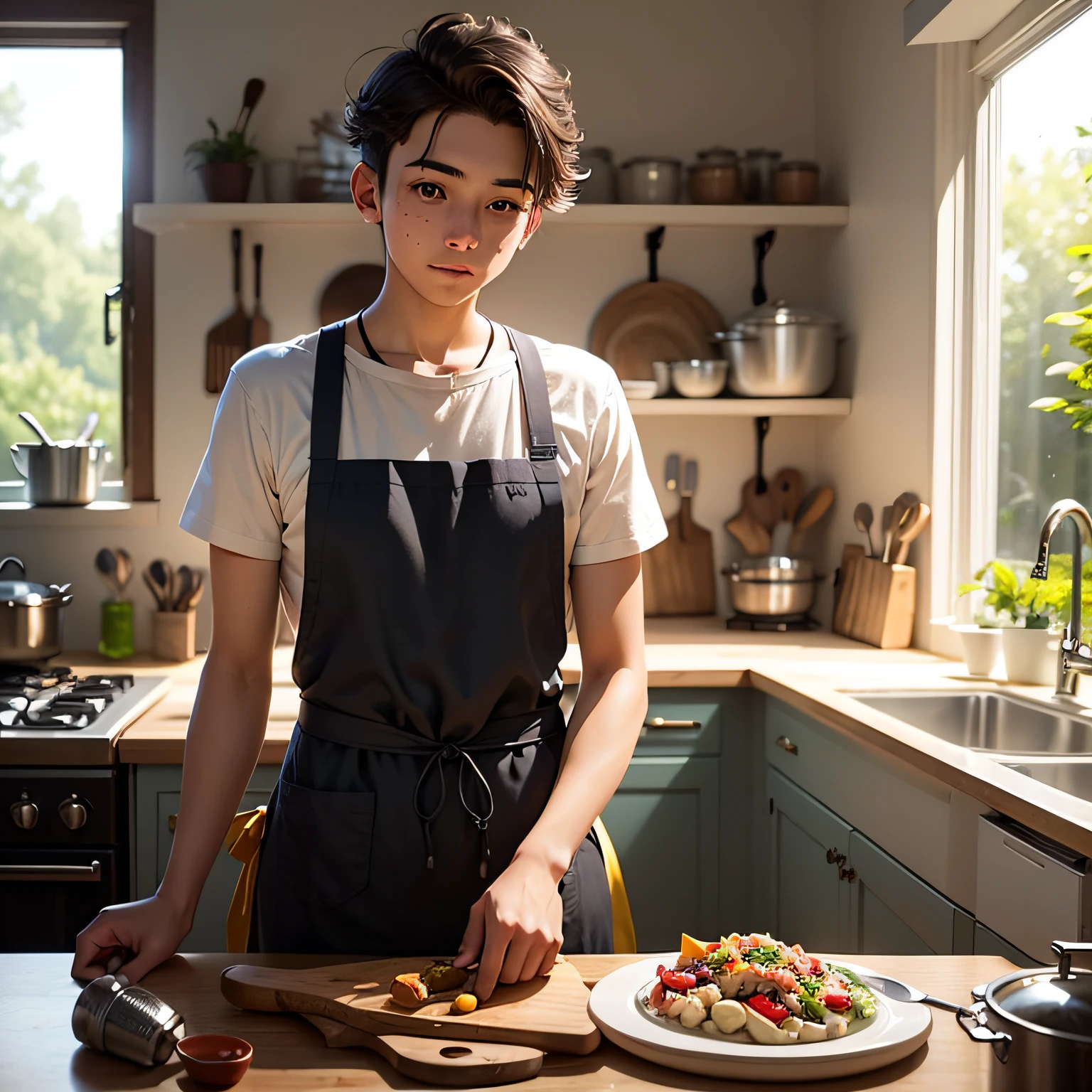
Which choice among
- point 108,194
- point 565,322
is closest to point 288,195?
point 108,194

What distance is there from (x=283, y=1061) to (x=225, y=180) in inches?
106

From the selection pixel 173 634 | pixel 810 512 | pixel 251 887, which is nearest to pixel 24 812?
pixel 173 634

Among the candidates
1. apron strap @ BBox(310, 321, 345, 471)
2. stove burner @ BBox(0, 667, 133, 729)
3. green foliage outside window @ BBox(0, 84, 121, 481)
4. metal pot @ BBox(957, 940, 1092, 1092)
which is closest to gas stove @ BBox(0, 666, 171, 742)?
stove burner @ BBox(0, 667, 133, 729)

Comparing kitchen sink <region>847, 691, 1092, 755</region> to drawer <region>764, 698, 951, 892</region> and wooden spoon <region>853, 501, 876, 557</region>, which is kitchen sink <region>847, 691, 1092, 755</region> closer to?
drawer <region>764, 698, 951, 892</region>

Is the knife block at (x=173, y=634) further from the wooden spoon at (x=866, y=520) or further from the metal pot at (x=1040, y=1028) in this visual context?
the metal pot at (x=1040, y=1028)

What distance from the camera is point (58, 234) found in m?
3.29

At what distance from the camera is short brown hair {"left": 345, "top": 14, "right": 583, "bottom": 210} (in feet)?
3.66

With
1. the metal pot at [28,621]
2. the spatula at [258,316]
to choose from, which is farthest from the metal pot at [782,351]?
the metal pot at [28,621]

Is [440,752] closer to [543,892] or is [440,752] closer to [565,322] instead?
[543,892]

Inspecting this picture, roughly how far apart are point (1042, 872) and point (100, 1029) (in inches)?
42.2

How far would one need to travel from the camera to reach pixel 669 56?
3383 millimetres

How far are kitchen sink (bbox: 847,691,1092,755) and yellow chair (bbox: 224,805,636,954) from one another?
3.35ft

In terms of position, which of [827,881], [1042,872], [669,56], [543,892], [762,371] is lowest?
[827,881]

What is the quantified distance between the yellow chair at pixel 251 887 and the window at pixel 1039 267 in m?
1.42
